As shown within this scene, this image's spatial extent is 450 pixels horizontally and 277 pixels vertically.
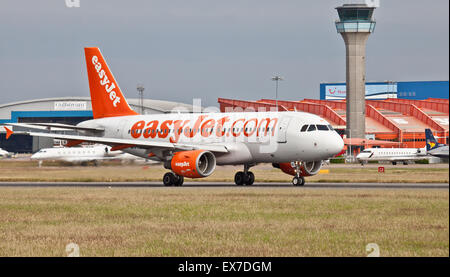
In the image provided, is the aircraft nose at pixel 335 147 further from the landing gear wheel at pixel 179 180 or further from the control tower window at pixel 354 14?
the control tower window at pixel 354 14

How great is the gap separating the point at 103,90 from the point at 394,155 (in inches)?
2682

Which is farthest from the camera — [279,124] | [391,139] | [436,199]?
[391,139]

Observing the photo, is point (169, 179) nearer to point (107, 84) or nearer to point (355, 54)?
point (107, 84)

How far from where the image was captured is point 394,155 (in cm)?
11400

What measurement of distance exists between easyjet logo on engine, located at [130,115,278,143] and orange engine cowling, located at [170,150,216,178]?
2404 millimetres

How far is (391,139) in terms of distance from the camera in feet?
536

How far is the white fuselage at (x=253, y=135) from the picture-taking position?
145 ft

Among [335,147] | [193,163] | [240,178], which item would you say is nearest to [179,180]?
[193,163]

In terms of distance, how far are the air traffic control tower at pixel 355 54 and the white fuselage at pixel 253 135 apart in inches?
4430

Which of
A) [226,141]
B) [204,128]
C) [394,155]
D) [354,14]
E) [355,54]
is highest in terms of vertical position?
[354,14]
